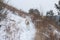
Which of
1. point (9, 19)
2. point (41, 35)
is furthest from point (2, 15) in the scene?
point (41, 35)

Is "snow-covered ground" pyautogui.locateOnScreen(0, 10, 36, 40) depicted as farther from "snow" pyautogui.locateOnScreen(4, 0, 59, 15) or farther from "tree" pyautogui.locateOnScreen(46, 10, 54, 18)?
"snow" pyautogui.locateOnScreen(4, 0, 59, 15)

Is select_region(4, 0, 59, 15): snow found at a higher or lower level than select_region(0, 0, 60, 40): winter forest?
higher

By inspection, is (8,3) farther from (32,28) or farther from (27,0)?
(32,28)

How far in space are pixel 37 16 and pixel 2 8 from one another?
0.87 meters

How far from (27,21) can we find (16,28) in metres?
0.40

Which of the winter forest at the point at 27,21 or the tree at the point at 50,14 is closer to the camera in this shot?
the winter forest at the point at 27,21

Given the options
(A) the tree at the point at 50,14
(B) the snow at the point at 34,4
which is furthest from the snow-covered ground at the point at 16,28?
(B) the snow at the point at 34,4

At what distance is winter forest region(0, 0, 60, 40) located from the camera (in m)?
4.96

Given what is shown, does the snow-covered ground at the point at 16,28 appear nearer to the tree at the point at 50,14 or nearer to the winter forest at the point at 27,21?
the winter forest at the point at 27,21

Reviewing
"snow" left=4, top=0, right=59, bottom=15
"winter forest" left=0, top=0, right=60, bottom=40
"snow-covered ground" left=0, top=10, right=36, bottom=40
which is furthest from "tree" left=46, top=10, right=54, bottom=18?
"snow-covered ground" left=0, top=10, right=36, bottom=40

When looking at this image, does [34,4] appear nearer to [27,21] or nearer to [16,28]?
[27,21]

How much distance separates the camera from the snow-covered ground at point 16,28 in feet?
16.1

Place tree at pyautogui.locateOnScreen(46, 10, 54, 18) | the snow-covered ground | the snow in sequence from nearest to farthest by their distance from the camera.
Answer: the snow-covered ground → tree at pyautogui.locateOnScreen(46, 10, 54, 18) → the snow

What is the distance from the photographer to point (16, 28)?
207 inches
